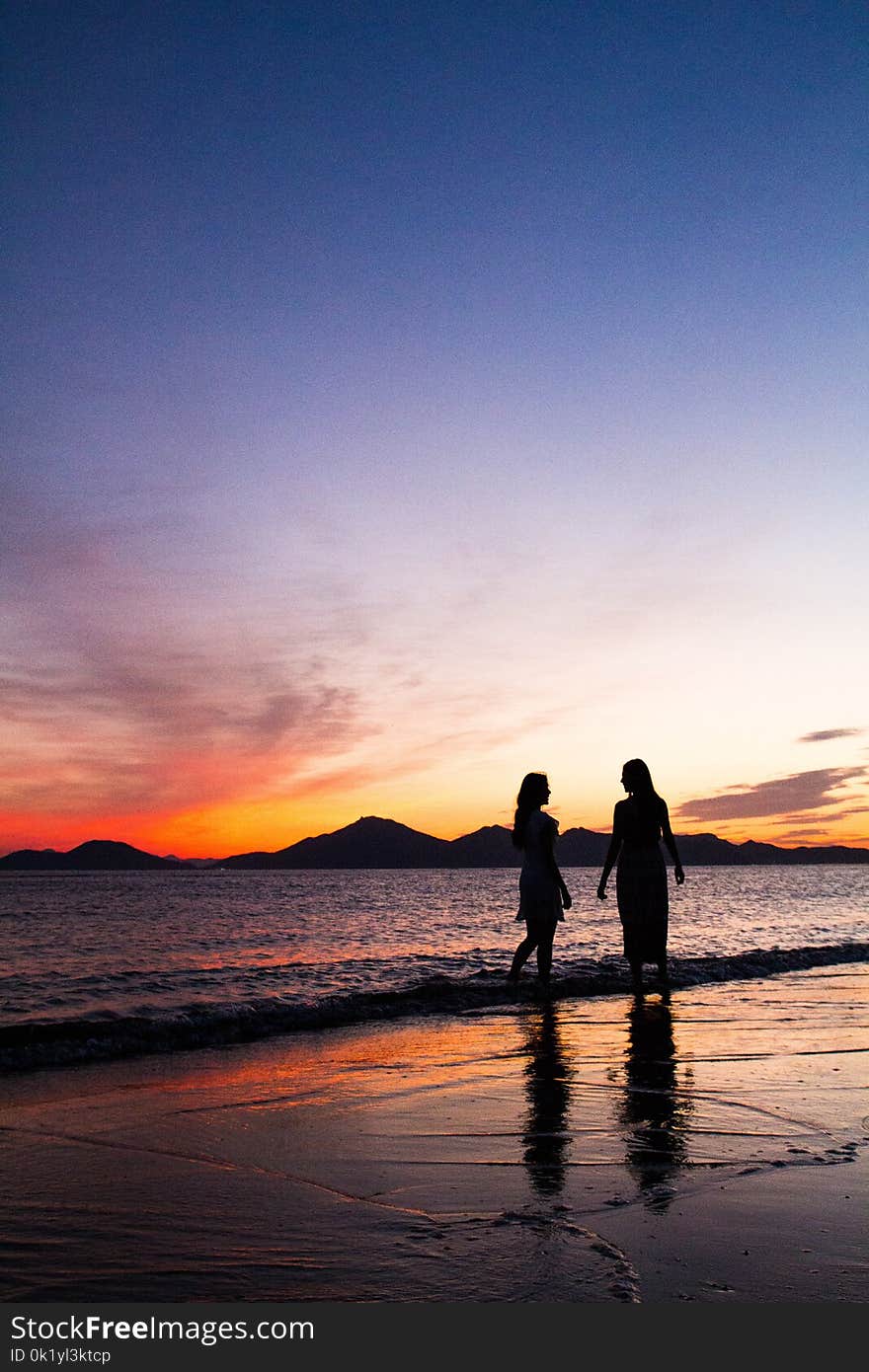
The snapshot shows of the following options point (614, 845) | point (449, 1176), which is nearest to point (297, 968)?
point (614, 845)

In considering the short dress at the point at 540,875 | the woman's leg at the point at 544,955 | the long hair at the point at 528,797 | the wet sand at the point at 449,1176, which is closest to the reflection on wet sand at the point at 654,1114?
the wet sand at the point at 449,1176

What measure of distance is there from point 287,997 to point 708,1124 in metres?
7.07

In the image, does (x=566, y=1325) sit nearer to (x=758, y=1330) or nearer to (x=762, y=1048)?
(x=758, y=1330)

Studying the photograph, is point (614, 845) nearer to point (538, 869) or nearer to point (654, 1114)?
point (538, 869)

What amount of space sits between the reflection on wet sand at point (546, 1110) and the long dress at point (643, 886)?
2624 mm

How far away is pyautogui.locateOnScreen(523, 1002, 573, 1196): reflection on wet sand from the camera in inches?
158

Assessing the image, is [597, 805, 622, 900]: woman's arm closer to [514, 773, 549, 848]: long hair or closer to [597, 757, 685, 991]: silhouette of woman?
[597, 757, 685, 991]: silhouette of woman

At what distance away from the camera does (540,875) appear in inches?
432

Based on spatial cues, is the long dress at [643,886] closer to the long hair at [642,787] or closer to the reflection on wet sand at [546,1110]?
the long hair at [642,787]

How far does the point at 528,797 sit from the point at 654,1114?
614cm

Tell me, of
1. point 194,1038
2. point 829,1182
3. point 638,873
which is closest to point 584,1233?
point 829,1182

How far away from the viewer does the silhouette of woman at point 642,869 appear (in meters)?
10.5

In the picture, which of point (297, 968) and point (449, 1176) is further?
point (297, 968)

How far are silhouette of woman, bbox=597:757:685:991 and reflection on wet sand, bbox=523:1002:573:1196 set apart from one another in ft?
8.62
